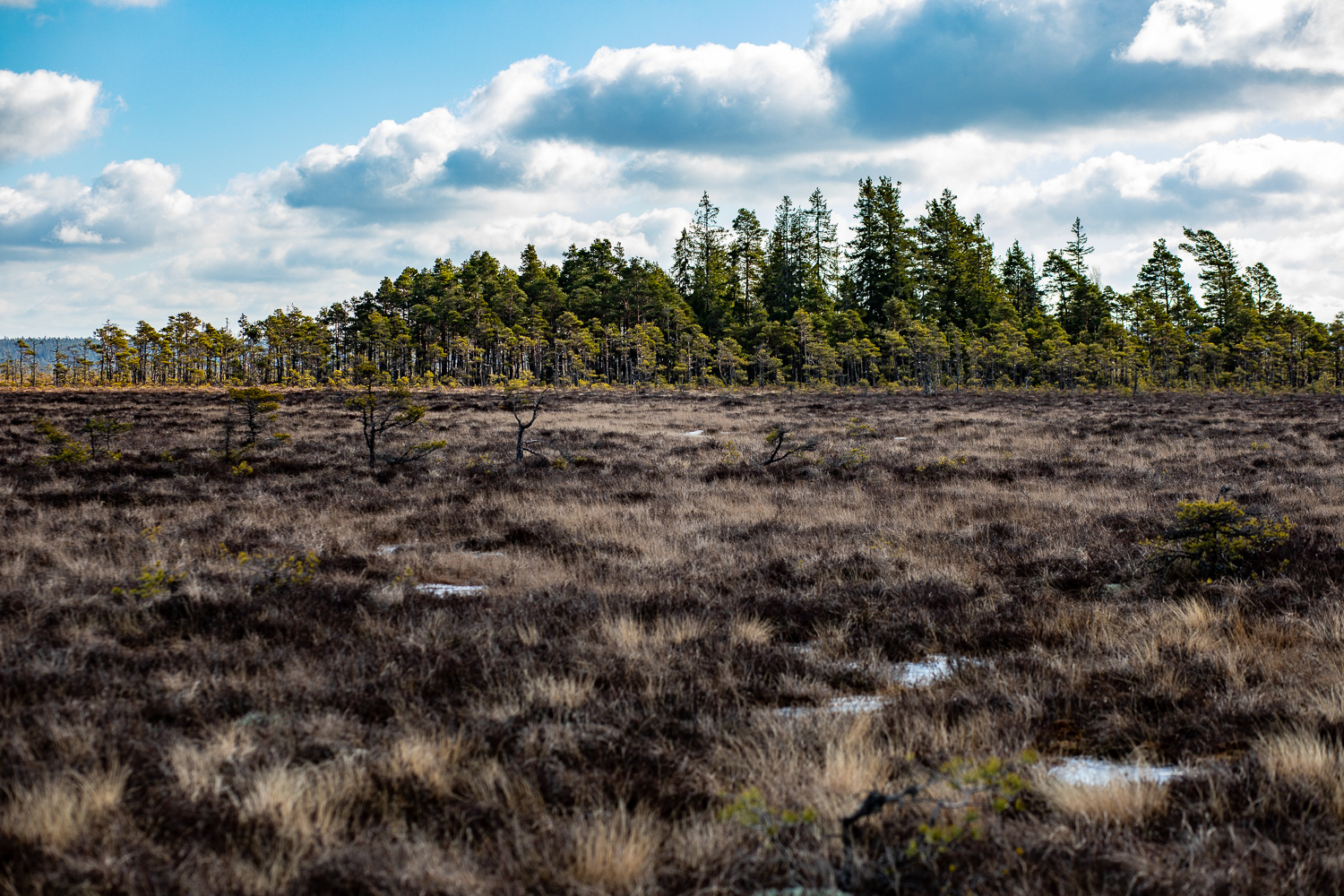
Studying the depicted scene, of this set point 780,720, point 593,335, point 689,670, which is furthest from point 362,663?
point 593,335

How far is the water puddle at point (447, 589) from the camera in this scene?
6.51 meters

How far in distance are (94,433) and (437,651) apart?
1680 cm

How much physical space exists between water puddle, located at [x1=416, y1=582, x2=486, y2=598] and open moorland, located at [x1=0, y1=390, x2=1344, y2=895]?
14 centimetres

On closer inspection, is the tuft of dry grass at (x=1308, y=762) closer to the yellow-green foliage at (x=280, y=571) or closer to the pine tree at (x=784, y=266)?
the yellow-green foliage at (x=280, y=571)

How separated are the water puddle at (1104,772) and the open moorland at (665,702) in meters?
0.04

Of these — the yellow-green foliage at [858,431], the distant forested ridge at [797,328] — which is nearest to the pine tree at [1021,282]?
the distant forested ridge at [797,328]

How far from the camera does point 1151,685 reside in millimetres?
4227

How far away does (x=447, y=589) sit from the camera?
6816mm

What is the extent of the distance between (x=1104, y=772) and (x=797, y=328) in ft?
250

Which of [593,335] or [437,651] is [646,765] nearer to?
[437,651]

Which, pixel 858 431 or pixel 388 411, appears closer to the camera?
pixel 388 411

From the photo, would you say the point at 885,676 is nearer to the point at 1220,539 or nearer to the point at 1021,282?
the point at 1220,539

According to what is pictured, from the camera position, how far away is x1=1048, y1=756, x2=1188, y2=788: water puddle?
3.25 m

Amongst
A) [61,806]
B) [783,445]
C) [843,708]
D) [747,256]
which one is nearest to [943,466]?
[783,445]
